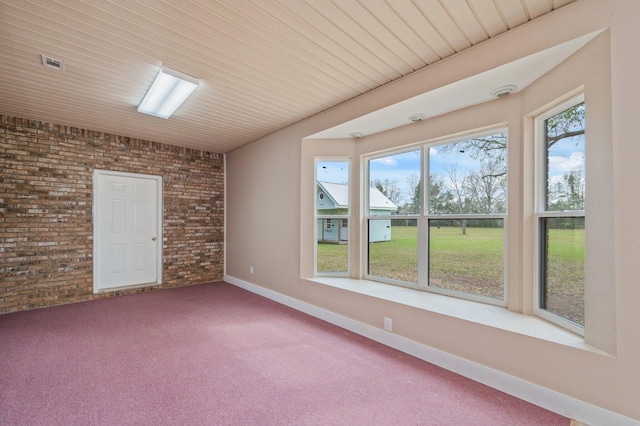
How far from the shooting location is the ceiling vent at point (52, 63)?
2.48 metres

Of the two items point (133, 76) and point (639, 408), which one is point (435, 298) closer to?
point (639, 408)

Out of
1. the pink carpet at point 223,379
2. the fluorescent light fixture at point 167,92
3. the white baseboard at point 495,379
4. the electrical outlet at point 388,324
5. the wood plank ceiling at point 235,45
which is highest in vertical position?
the wood plank ceiling at point 235,45

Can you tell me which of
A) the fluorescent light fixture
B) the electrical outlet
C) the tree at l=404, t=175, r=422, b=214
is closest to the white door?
the fluorescent light fixture

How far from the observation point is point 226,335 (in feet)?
10.5

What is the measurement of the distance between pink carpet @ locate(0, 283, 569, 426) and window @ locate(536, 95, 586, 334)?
0.82 m

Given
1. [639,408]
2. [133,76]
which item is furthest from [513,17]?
[133,76]


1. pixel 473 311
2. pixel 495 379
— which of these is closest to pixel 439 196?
pixel 473 311

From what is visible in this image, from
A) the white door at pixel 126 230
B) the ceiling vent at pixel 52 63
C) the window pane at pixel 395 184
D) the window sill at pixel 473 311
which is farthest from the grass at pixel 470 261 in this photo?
the ceiling vent at pixel 52 63

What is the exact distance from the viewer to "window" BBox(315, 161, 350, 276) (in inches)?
159

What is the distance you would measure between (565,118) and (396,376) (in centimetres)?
250

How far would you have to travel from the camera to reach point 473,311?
2598 mm

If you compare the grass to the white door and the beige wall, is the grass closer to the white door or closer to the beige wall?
the beige wall

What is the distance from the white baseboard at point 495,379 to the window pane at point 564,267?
22.7 inches

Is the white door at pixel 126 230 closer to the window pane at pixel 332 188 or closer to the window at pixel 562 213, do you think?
the window pane at pixel 332 188
